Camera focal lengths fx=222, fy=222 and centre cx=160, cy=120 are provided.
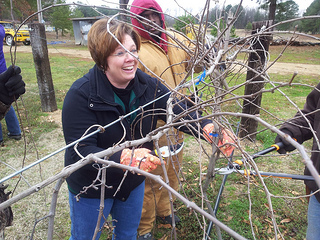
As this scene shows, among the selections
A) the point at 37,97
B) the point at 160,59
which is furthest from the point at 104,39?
the point at 37,97

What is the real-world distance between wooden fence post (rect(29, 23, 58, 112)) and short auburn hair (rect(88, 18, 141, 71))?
373 centimetres

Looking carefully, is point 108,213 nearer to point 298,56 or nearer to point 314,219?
point 314,219

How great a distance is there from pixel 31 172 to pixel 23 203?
66cm

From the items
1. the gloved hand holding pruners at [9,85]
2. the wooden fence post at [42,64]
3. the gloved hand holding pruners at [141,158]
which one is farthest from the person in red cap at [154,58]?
the wooden fence post at [42,64]

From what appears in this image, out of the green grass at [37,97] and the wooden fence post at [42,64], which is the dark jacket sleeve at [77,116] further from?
the wooden fence post at [42,64]

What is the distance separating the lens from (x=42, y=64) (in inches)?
183

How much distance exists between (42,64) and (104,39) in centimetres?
402

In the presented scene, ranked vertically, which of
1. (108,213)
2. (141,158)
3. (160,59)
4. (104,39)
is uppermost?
(104,39)

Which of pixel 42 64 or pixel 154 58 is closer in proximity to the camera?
pixel 154 58

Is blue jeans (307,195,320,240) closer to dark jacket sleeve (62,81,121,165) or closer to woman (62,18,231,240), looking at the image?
woman (62,18,231,240)

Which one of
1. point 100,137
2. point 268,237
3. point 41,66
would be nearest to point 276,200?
point 268,237

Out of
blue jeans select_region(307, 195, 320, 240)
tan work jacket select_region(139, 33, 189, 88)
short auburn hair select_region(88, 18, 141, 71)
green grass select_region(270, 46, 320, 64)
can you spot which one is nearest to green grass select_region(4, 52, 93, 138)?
short auburn hair select_region(88, 18, 141, 71)

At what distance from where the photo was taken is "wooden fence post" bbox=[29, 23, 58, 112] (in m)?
4.43

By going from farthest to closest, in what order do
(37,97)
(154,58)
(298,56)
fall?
(298,56) → (37,97) → (154,58)
